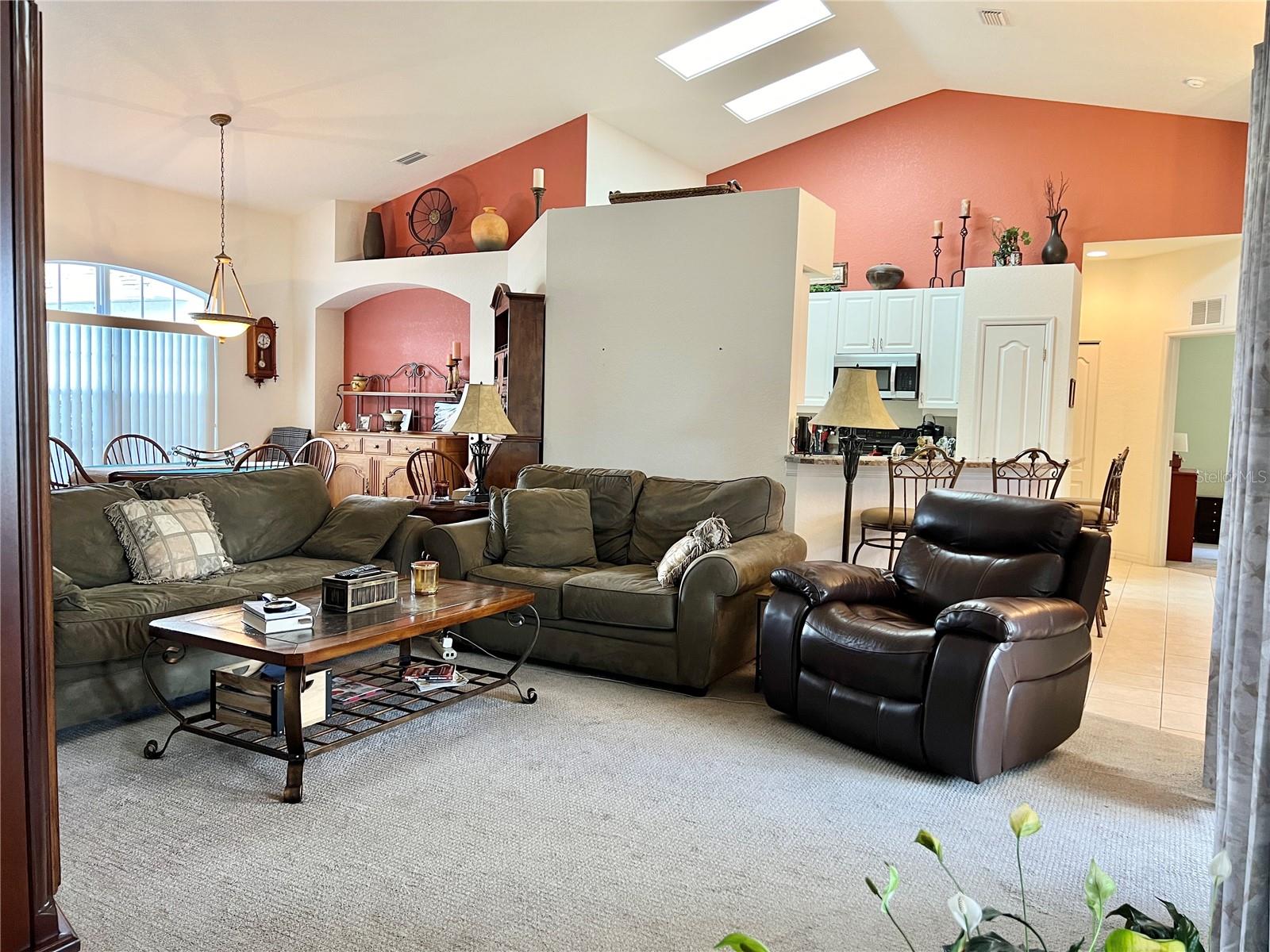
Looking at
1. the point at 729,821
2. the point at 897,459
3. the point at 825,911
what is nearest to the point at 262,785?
the point at 729,821

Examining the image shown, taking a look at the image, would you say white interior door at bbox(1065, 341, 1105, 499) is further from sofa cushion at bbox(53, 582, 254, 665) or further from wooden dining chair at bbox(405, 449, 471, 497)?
sofa cushion at bbox(53, 582, 254, 665)

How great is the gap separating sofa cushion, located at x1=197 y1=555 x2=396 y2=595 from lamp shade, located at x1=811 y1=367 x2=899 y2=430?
2320 mm

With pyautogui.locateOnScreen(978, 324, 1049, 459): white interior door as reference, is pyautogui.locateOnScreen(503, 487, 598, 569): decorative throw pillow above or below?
below

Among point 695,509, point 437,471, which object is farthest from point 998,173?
point 437,471

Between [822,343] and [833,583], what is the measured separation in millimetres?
5181

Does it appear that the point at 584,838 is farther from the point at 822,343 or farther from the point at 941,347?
the point at 822,343

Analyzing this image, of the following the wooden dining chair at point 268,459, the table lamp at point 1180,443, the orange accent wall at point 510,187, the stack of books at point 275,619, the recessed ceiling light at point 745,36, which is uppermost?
the recessed ceiling light at point 745,36

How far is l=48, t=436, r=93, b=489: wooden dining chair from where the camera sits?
18.3 ft

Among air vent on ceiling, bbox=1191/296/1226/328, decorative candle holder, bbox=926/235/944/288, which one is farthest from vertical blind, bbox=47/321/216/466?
air vent on ceiling, bbox=1191/296/1226/328

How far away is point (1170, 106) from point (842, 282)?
2.82 m

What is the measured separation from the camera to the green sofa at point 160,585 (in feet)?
10.8

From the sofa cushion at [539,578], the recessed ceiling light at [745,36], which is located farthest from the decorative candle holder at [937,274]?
the sofa cushion at [539,578]

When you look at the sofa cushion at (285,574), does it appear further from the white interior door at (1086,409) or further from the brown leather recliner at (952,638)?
the white interior door at (1086,409)

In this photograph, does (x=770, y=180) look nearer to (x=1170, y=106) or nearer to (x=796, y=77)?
(x=796, y=77)
